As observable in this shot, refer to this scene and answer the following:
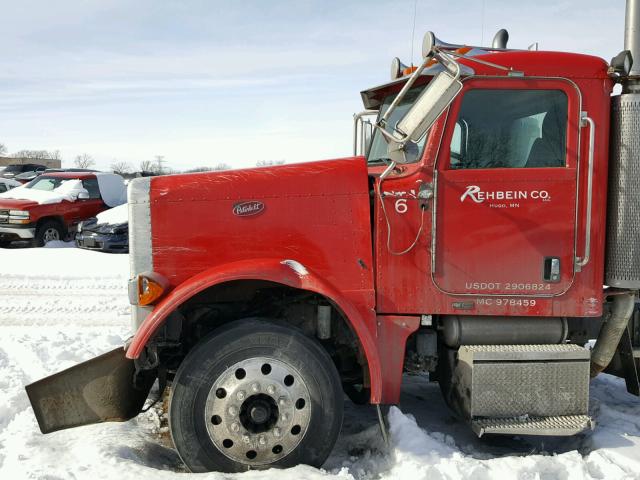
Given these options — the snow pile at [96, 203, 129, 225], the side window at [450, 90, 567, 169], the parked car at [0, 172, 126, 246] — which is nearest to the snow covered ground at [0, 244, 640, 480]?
the side window at [450, 90, 567, 169]

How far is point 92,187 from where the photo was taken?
48.9 feet

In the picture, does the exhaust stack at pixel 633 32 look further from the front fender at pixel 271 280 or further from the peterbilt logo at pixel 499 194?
the front fender at pixel 271 280

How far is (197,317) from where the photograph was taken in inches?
151

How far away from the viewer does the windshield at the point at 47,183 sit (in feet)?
48.2

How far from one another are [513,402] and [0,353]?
462 cm

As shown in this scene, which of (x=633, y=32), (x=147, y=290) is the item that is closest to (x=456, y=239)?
(x=633, y=32)

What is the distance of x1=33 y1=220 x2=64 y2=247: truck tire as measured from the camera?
13527mm

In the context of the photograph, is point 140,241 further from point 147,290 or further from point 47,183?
point 47,183

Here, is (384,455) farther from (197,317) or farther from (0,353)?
(0,353)

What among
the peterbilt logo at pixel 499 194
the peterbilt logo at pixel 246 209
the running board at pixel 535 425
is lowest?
the running board at pixel 535 425

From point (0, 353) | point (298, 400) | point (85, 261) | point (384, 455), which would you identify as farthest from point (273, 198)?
point (85, 261)

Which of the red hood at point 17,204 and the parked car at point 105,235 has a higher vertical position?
the red hood at point 17,204

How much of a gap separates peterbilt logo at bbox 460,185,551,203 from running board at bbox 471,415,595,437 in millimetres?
1382

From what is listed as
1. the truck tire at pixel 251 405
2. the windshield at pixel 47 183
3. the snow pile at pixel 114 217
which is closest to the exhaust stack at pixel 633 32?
the truck tire at pixel 251 405
